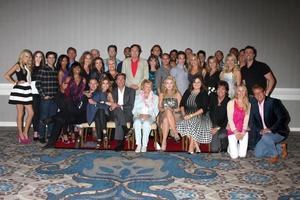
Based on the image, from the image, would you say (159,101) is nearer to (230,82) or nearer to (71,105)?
(230,82)

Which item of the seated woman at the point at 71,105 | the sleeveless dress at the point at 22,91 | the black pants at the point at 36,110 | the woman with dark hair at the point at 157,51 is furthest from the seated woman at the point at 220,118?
the sleeveless dress at the point at 22,91

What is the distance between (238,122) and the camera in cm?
630

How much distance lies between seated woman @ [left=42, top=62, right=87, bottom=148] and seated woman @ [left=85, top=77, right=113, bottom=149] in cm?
14

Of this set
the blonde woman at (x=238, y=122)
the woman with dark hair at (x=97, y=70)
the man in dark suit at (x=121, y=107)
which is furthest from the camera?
the woman with dark hair at (x=97, y=70)

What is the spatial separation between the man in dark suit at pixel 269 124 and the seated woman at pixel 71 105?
293 centimetres

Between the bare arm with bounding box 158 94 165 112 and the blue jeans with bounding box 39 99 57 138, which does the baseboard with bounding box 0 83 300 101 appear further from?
the blue jeans with bounding box 39 99 57 138

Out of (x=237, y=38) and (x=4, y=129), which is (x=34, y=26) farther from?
(x=237, y=38)

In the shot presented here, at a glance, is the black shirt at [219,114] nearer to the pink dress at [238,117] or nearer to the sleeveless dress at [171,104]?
the pink dress at [238,117]

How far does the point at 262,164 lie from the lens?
19.1ft

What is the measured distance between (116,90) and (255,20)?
3701mm

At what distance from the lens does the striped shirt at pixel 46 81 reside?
6.73 metres

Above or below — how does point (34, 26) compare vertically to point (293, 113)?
above

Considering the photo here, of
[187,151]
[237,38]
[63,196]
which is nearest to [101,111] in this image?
[187,151]

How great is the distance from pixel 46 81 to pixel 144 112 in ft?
5.95
